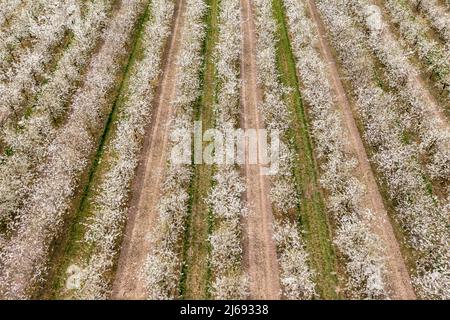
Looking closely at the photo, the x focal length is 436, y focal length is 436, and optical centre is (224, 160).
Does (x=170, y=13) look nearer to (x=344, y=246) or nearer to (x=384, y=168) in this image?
(x=384, y=168)

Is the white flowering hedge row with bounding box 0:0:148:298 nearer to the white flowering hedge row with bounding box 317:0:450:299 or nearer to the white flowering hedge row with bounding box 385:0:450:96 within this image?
the white flowering hedge row with bounding box 317:0:450:299

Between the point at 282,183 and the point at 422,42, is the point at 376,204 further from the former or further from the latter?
the point at 422,42

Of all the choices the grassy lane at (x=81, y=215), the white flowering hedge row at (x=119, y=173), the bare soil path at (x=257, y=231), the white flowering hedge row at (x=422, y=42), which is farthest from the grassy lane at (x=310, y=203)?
the grassy lane at (x=81, y=215)

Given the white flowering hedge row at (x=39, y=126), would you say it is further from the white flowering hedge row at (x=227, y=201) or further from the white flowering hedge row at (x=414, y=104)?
the white flowering hedge row at (x=414, y=104)
